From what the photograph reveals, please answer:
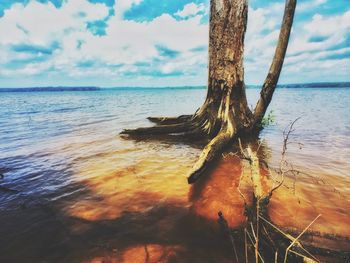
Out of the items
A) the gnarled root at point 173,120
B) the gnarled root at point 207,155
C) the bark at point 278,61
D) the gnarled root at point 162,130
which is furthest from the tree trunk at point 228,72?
the gnarled root at point 173,120

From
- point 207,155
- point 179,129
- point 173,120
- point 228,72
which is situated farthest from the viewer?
point 173,120

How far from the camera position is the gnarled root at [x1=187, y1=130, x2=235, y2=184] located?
3.81 meters

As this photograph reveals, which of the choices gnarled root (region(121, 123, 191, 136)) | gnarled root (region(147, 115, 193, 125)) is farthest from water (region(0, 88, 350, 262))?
gnarled root (region(147, 115, 193, 125))

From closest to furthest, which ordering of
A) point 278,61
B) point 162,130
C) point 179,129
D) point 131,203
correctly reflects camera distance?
point 131,203, point 278,61, point 179,129, point 162,130

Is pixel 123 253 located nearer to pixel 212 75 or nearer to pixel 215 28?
pixel 212 75

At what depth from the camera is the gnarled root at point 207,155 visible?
3.81 metres

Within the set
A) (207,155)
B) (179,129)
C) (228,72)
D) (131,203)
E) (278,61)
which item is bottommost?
(131,203)

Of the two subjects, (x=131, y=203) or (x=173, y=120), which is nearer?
(x=131, y=203)

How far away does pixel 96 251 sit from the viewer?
253 centimetres

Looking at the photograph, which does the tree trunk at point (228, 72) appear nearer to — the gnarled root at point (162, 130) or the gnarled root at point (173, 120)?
the gnarled root at point (162, 130)

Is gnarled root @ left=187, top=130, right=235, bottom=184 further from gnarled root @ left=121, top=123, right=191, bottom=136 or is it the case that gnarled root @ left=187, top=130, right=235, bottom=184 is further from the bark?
the bark

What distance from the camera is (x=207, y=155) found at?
4266mm

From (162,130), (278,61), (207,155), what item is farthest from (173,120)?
(207,155)

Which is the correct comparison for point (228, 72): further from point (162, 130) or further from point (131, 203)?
point (131, 203)
